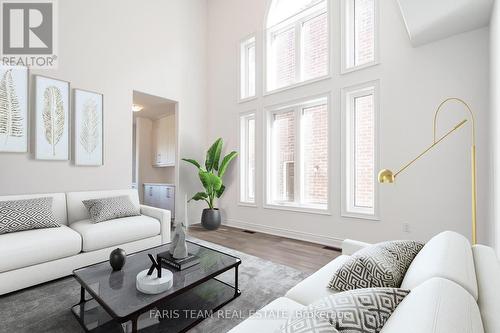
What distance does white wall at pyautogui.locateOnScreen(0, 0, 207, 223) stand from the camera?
131 inches

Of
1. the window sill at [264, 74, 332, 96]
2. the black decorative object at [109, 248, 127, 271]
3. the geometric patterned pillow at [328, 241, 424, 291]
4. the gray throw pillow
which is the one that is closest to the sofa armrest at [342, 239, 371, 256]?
the geometric patterned pillow at [328, 241, 424, 291]

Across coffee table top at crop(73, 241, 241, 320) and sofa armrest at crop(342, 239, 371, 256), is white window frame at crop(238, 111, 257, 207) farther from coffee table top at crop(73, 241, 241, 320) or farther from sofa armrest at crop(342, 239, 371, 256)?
sofa armrest at crop(342, 239, 371, 256)

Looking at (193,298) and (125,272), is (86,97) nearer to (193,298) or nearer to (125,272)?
(125,272)

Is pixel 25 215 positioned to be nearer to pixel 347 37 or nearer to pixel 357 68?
pixel 357 68

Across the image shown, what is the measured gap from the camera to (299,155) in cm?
410

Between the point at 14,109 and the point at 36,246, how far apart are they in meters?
1.90

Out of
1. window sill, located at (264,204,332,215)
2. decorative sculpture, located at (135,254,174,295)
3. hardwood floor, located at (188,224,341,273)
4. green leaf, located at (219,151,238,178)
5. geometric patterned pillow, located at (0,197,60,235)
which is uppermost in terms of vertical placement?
green leaf, located at (219,151,238,178)

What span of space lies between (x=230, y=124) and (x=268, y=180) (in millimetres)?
1485

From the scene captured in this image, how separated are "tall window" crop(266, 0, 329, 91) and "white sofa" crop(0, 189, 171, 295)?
3157mm

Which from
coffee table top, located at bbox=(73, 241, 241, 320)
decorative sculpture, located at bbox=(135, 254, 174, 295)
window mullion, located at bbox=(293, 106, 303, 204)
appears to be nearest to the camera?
coffee table top, located at bbox=(73, 241, 241, 320)

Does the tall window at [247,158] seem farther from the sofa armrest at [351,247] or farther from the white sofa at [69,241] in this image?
the sofa armrest at [351,247]

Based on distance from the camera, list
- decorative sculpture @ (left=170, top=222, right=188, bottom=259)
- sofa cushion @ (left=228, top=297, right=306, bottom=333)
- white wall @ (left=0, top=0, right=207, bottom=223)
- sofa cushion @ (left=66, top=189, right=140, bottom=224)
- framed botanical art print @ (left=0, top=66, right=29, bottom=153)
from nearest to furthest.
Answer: sofa cushion @ (left=228, top=297, right=306, bottom=333) → decorative sculpture @ (left=170, top=222, right=188, bottom=259) → framed botanical art print @ (left=0, top=66, right=29, bottom=153) → sofa cushion @ (left=66, top=189, right=140, bottom=224) → white wall @ (left=0, top=0, right=207, bottom=223)

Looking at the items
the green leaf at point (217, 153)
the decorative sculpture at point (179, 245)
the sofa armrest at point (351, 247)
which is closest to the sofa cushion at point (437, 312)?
the sofa armrest at point (351, 247)

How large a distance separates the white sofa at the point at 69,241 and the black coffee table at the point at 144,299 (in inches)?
26.9
